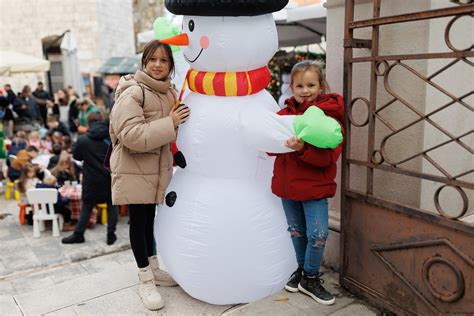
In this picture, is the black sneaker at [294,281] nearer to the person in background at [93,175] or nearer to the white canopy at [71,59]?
the person in background at [93,175]

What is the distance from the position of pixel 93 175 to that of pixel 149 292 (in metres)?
2.43

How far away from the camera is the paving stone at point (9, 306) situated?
3184 millimetres

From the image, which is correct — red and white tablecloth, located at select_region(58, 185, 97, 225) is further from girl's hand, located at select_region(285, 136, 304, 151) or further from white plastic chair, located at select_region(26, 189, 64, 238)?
girl's hand, located at select_region(285, 136, 304, 151)

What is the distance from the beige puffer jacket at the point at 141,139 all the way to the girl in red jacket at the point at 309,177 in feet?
2.57

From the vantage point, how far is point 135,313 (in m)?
2.98

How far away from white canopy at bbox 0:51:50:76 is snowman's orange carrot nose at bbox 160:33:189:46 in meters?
8.35

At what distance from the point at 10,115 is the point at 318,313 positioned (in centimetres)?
1206

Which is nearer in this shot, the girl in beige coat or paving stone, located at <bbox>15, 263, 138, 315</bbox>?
the girl in beige coat

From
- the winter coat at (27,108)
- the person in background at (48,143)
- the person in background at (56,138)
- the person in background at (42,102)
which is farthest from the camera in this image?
the person in background at (42,102)

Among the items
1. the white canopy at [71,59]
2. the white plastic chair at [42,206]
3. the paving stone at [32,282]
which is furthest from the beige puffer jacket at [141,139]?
the white canopy at [71,59]

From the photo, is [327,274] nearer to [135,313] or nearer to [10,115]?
[135,313]

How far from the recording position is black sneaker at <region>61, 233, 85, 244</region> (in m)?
5.22

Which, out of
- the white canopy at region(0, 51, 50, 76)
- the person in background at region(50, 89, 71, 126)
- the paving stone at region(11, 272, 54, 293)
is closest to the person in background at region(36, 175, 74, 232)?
the paving stone at region(11, 272, 54, 293)

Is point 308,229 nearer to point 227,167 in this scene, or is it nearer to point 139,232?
point 227,167
